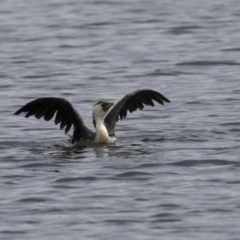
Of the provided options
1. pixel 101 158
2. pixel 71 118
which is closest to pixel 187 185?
pixel 101 158

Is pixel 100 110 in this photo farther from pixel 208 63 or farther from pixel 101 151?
pixel 208 63

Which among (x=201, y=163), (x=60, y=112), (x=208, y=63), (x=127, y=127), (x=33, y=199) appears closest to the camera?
(x=33, y=199)

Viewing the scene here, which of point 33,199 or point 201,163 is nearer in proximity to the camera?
point 33,199

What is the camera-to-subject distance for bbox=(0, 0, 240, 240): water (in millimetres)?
10727

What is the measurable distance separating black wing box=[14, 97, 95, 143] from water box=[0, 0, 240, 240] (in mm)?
286

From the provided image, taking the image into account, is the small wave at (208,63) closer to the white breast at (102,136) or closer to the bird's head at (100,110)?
the bird's head at (100,110)

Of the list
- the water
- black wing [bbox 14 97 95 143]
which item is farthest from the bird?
the water

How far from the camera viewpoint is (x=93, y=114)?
15.0 meters

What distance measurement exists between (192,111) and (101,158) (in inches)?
151

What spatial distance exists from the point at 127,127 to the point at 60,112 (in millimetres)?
1998

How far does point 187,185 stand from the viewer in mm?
12016

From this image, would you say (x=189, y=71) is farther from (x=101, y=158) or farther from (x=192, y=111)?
(x=101, y=158)

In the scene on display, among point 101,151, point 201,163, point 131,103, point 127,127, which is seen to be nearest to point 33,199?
point 201,163

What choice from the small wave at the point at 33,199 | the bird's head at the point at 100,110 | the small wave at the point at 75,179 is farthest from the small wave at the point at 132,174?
the bird's head at the point at 100,110
